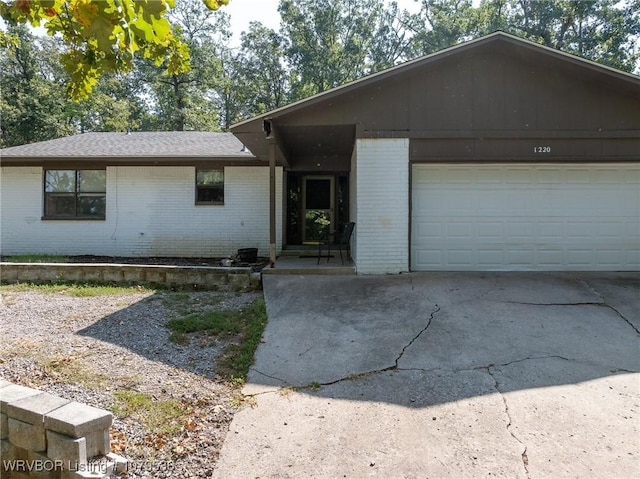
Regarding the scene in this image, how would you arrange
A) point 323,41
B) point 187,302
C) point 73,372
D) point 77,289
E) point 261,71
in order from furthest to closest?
point 261,71 → point 323,41 → point 77,289 → point 187,302 → point 73,372

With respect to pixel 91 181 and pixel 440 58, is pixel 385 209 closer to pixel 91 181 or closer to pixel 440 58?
pixel 440 58

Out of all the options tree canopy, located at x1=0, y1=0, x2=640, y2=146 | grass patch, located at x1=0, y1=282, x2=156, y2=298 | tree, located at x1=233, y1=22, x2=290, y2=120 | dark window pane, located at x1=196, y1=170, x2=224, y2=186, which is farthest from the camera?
tree, located at x1=233, y1=22, x2=290, y2=120

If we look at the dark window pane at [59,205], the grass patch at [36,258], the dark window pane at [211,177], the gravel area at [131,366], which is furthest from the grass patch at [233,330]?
the dark window pane at [59,205]

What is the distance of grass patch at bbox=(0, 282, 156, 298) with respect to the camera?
A: 7.14 meters

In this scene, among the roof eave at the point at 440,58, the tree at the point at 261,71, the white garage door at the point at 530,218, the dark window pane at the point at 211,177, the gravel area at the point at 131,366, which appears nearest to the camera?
the gravel area at the point at 131,366

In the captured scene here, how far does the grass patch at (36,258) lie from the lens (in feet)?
32.7

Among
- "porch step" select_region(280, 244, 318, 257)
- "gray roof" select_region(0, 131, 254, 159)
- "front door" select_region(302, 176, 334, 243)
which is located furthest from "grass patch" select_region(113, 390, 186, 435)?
"front door" select_region(302, 176, 334, 243)

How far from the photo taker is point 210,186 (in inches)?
445

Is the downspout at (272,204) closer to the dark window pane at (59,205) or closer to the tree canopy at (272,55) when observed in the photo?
the dark window pane at (59,205)

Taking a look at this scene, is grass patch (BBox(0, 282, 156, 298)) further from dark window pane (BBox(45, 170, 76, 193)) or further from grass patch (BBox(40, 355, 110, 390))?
dark window pane (BBox(45, 170, 76, 193))

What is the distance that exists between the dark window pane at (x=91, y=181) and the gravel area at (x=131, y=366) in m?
5.45

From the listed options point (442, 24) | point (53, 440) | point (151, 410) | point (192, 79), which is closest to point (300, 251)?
point (151, 410)

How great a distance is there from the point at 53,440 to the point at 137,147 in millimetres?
10508

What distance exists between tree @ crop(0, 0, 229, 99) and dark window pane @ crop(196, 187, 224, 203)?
8221mm
